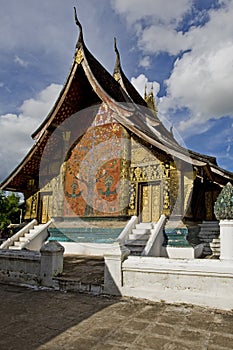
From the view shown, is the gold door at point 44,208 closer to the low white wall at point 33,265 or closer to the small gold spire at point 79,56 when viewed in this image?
the low white wall at point 33,265

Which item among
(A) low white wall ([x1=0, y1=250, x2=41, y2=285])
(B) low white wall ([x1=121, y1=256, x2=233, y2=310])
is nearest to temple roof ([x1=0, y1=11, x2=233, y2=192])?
(B) low white wall ([x1=121, y1=256, x2=233, y2=310])

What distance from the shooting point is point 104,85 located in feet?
35.8

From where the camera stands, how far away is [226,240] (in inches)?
191

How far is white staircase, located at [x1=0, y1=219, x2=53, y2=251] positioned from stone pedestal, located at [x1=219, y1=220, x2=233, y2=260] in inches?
265

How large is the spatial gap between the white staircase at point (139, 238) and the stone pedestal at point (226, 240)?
3059 millimetres

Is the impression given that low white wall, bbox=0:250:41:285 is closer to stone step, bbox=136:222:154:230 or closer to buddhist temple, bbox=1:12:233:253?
stone step, bbox=136:222:154:230

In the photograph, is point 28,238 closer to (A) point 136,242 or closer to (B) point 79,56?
(A) point 136,242

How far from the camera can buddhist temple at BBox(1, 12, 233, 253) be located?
30.2 feet

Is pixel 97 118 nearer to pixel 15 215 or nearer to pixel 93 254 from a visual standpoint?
pixel 93 254

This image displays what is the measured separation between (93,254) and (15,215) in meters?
21.1

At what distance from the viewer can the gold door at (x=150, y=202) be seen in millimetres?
9648

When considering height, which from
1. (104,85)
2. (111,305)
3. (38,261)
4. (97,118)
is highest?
(104,85)

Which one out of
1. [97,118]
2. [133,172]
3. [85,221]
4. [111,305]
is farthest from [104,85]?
[111,305]

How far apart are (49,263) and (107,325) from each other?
2543 millimetres
